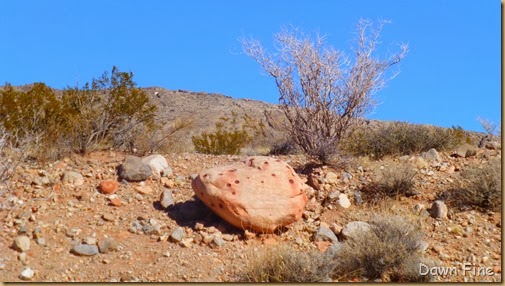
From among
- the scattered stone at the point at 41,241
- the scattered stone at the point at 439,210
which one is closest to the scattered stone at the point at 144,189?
the scattered stone at the point at 41,241

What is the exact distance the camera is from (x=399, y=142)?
13141 mm

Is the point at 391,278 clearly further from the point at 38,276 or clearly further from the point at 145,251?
the point at 38,276

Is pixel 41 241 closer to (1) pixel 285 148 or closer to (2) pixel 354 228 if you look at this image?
(2) pixel 354 228

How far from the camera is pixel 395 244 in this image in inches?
323

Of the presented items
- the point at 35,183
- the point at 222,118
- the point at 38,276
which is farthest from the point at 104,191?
the point at 222,118

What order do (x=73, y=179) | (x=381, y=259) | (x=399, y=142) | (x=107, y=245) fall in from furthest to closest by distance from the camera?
1. (x=399, y=142)
2. (x=73, y=179)
3. (x=107, y=245)
4. (x=381, y=259)

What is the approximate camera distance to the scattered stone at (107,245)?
8328mm

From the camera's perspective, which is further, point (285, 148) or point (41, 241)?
point (285, 148)

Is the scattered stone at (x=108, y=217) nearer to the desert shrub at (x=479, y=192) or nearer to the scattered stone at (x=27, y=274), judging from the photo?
the scattered stone at (x=27, y=274)

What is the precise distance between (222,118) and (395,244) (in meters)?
26.0

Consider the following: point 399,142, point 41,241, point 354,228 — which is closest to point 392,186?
point 354,228

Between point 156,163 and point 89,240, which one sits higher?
point 156,163

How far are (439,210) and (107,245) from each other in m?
4.78

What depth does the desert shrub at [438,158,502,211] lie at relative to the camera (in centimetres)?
979
